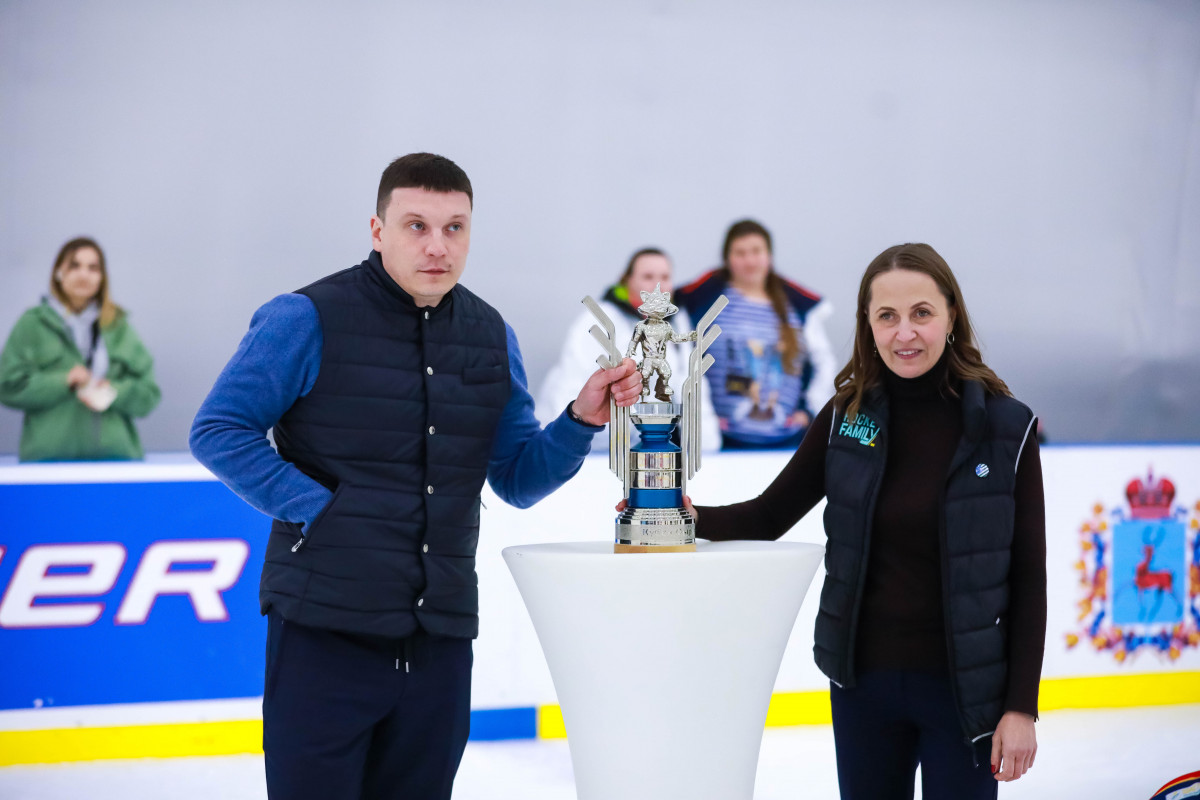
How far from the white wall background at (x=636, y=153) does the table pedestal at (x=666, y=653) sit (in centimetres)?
514

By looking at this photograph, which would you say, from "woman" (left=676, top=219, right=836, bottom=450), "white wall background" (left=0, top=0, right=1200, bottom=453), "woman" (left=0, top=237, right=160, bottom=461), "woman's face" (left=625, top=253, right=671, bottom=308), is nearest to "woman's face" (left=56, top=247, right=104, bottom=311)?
"woman" (left=0, top=237, right=160, bottom=461)

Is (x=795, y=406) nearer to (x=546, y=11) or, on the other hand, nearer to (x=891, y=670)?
(x=546, y=11)

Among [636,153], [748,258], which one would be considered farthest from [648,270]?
[636,153]

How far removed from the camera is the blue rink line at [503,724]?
3697 millimetres

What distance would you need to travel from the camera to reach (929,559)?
156 centimetres

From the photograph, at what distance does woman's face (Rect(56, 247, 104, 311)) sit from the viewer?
4445 mm

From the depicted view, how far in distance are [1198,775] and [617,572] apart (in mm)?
1520

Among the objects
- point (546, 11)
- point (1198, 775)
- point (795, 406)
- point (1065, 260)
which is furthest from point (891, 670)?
point (1065, 260)

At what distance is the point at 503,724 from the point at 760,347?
2.29 m

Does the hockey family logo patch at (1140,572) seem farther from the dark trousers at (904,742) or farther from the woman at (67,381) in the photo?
the woman at (67,381)

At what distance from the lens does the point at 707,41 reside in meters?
6.49

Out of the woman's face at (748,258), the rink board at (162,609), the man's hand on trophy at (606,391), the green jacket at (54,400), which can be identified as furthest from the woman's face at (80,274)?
the man's hand on trophy at (606,391)

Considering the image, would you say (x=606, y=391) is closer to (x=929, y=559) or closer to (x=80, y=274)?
(x=929, y=559)

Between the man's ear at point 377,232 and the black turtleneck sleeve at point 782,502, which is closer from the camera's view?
the man's ear at point 377,232
